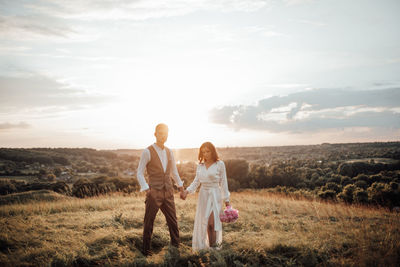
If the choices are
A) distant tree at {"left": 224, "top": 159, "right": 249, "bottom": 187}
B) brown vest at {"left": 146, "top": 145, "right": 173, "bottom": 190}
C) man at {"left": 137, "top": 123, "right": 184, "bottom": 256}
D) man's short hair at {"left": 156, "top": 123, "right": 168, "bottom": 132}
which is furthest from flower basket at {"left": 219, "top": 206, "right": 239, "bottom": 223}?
distant tree at {"left": 224, "top": 159, "right": 249, "bottom": 187}

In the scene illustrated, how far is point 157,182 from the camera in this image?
17.4 feet

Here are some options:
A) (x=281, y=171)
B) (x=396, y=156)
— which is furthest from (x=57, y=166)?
(x=396, y=156)

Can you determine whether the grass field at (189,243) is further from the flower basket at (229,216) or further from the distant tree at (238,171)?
the distant tree at (238,171)

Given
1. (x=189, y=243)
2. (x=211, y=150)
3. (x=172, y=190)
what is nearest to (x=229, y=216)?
(x=172, y=190)

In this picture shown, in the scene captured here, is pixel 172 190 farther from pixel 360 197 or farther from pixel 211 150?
pixel 360 197

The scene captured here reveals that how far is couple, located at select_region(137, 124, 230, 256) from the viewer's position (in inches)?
207

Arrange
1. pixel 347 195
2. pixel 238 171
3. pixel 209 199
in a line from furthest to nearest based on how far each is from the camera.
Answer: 1. pixel 238 171
2. pixel 347 195
3. pixel 209 199

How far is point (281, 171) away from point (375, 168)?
14.8m

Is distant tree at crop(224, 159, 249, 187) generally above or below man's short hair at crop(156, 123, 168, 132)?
below

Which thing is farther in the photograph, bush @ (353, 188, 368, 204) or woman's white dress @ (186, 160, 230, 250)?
bush @ (353, 188, 368, 204)

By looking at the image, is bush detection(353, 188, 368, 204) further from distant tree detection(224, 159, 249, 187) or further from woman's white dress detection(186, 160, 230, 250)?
distant tree detection(224, 159, 249, 187)

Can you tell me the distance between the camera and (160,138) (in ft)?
18.0

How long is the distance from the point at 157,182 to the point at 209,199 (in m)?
1.13

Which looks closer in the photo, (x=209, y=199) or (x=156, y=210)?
(x=156, y=210)
